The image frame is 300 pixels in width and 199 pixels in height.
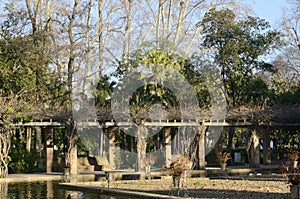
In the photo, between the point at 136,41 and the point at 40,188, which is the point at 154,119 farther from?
the point at 136,41

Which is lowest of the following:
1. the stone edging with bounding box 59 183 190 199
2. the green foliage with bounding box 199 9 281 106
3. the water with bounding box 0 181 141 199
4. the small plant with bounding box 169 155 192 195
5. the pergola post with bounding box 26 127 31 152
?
the water with bounding box 0 181 141 199

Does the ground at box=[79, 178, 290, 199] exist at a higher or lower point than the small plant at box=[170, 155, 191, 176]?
lower

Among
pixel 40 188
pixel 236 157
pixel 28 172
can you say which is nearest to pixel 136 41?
pixel 236 157

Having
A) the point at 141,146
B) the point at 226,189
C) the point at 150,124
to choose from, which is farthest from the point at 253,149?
the point at 226,189

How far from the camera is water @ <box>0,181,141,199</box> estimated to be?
599 inches

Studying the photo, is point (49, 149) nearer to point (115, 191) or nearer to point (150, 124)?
point (150, 124)

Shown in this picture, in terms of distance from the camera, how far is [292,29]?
3734 cm

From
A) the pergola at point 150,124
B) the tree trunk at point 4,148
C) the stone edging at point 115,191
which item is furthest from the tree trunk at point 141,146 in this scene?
the stone edging at point 115,191

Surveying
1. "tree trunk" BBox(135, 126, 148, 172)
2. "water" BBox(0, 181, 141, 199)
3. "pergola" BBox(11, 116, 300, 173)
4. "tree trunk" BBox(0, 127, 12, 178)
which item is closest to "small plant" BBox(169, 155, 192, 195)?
"water" BBox(0, 181, 141, 199)

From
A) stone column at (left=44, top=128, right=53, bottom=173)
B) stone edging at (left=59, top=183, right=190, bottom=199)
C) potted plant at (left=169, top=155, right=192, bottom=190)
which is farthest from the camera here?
stone column at (left=44, top=128, right=53, bottom=173)

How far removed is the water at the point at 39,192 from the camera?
49.9ft

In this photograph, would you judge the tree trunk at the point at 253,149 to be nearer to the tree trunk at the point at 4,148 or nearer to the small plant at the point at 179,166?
the tree trunk at the point at 4,148

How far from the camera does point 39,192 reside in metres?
16.9

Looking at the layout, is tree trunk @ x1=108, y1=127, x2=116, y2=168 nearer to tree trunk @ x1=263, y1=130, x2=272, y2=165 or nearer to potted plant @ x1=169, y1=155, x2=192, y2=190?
tree trunk @ x1=263, y1=130, x2=272, y2=165
